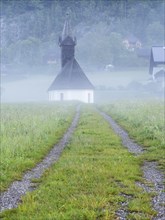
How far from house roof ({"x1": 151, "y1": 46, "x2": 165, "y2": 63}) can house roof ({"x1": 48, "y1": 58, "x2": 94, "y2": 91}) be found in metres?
26.2

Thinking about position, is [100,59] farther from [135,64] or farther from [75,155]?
[75,155]

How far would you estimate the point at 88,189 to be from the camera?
10508mm

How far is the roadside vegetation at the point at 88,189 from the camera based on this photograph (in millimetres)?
8641

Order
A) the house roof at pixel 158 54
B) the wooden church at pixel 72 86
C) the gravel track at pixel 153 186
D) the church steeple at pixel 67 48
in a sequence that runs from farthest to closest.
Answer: the house roof at pixel 158 54 < the church steeple at pixel 67 48 < the wooden church at pixel 72 86 < the gravel track at pixel 153 186

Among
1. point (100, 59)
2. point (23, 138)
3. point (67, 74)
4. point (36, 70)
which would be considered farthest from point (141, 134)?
point (36, 70)

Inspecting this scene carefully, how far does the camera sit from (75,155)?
15.2 m

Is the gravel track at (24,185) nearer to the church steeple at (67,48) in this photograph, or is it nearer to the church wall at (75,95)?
the church wall at (75,95)

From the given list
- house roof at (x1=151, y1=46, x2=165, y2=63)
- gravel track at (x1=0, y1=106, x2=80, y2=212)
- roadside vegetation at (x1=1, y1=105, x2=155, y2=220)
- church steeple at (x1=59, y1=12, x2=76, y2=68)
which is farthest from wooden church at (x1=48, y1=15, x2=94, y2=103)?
roadside vegetation at (x1=1, y1=105, x2=155, y2=220)

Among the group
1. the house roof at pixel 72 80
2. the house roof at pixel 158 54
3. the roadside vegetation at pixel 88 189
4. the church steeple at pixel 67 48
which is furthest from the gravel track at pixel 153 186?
the house roof at pixel 158 54

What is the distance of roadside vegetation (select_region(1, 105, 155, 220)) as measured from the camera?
864 cm

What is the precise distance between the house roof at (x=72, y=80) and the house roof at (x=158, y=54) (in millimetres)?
26200

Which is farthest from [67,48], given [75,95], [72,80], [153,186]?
[153,186]

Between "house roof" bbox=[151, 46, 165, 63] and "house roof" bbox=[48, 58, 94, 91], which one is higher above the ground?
"house roof" bbox=[151, 46, 165, 63]

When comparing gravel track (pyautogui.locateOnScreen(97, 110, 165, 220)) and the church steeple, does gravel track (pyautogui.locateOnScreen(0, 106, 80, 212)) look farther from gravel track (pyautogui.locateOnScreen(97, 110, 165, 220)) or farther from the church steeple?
the church steeple
